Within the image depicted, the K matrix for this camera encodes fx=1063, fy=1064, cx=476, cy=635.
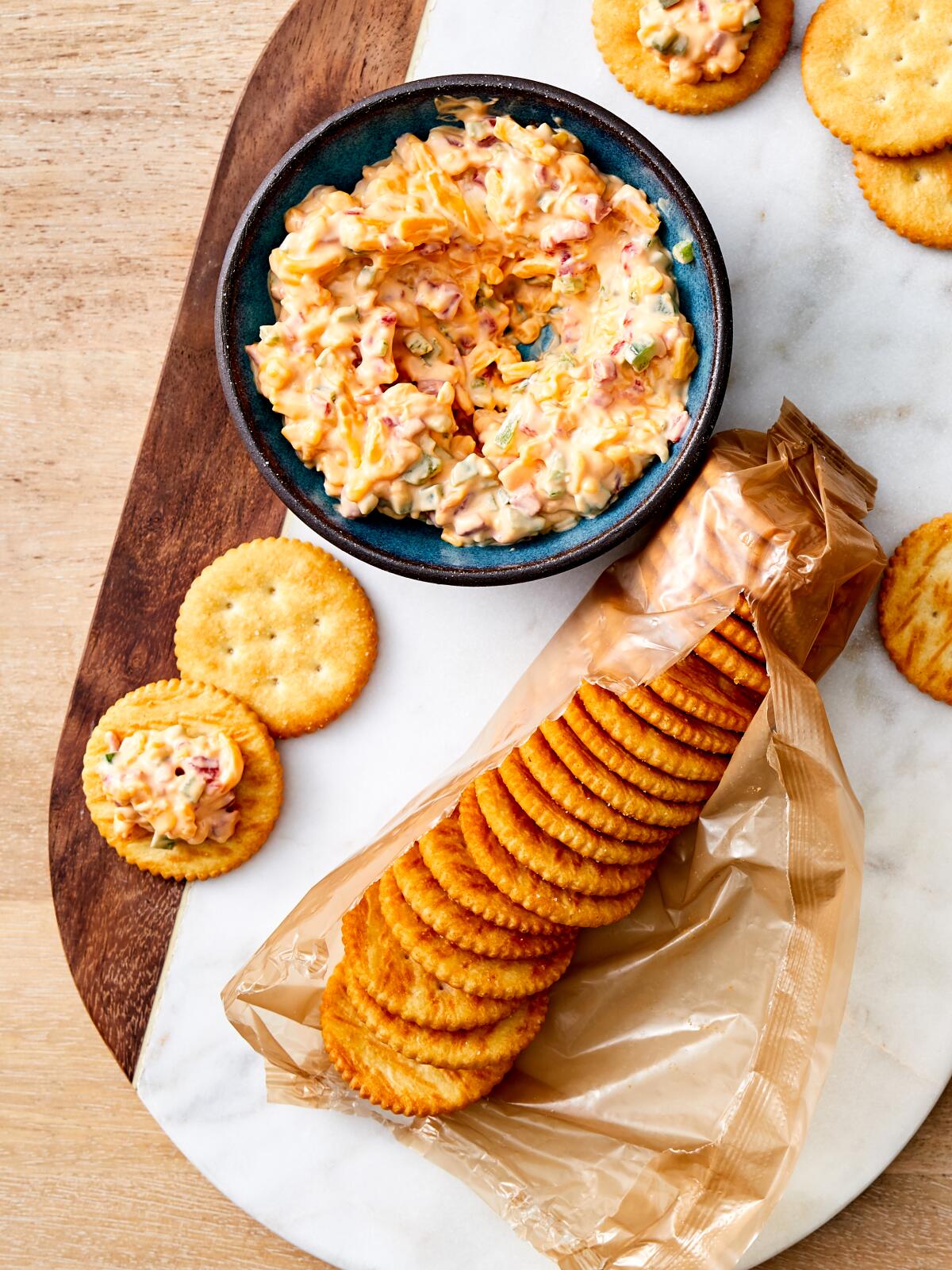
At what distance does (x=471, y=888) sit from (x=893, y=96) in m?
1.65

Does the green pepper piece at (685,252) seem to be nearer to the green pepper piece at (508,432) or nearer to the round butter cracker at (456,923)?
the green pepper piece at (508,432)

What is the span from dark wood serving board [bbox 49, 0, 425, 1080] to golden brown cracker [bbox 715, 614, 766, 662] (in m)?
0.92

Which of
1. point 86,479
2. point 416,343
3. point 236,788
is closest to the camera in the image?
point 416,343

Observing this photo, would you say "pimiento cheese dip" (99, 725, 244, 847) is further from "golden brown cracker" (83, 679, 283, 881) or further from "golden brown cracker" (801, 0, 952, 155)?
"golden brown cracker" (801, 0, 952, 155)

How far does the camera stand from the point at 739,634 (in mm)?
1850

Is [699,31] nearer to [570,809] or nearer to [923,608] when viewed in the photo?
[923,608]

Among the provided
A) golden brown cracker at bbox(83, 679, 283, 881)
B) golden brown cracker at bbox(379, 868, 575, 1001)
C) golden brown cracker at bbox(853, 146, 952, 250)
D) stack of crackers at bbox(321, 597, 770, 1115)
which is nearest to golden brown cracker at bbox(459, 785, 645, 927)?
stack of crackers at bbox(321, 597, 770, 1115)

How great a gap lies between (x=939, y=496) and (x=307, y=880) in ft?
4.79

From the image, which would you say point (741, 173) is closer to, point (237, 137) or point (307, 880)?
point (237, 137)

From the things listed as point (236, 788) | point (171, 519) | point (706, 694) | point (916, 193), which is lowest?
point (236, 788)

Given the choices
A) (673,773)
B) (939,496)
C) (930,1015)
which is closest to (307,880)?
(673,773)

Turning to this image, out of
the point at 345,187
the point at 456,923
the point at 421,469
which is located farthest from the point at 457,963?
the point at 345,187

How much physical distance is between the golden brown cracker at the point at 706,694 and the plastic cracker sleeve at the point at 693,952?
0.15ft

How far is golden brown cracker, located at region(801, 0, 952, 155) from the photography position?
6.47 ft
